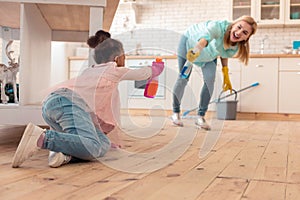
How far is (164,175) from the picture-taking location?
110 centimetres

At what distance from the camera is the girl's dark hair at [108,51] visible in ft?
4.86

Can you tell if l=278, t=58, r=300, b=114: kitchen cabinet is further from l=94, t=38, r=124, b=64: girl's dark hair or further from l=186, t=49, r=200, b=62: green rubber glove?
l=94, t=38, r=124, b=64: girl's dark hair

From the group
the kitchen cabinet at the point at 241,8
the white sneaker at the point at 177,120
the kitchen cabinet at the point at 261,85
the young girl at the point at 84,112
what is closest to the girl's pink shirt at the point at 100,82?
the young girl at the point at 84,112

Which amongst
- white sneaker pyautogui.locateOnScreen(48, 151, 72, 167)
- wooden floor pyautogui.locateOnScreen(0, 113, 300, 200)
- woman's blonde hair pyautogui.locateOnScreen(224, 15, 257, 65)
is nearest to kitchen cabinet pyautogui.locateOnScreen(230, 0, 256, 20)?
woman's blonde hair pyautogui.locateOnScreen(224, 15, 257, 65)

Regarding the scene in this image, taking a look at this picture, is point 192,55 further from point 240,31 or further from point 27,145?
point 27,145

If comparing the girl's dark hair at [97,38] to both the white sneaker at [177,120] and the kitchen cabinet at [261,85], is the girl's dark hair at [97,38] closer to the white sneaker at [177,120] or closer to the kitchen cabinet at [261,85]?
the white sneaker at [177,120]

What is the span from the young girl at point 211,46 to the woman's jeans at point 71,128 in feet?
3.90

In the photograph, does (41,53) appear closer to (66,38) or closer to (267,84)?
(66,38)

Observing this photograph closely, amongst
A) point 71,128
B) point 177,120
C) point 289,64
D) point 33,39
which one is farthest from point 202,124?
point 289,64

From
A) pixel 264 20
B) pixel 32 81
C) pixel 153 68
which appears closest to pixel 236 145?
pixel 153 68

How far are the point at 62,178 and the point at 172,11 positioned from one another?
4101 millimetres

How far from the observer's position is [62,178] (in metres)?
1.03

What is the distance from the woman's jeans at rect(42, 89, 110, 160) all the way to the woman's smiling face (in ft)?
4.32

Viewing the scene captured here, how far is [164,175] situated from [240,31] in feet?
4.83
